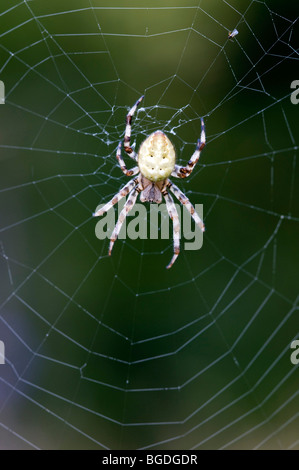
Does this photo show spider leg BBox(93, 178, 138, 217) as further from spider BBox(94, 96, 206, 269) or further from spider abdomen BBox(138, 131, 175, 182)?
spider abdomen BBox(138, 131, 175, 182)

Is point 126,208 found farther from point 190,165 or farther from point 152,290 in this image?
point 152,290

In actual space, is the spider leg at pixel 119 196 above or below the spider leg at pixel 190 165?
below

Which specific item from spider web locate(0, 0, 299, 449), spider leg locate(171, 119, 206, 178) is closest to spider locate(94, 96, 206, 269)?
spider leg locate(171, 119, 206, 178)

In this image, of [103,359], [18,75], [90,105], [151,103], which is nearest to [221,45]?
[151,103]

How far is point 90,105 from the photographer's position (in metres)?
5.19

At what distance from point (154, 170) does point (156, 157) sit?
14cm

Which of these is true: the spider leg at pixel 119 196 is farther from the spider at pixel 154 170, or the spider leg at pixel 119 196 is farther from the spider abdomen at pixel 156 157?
the spider abdomen at pixel 156 157

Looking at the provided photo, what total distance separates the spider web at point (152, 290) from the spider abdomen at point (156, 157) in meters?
0.92

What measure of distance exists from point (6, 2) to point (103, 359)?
3.47m

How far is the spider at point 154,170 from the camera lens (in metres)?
4.21

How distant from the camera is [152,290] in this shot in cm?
585

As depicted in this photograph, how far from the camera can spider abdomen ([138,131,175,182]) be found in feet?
13.7

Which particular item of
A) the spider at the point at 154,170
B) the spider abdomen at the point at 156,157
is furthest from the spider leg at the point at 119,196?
the spider abdomen at the point at 156,157

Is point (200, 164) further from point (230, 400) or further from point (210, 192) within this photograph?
point (230, 400)
